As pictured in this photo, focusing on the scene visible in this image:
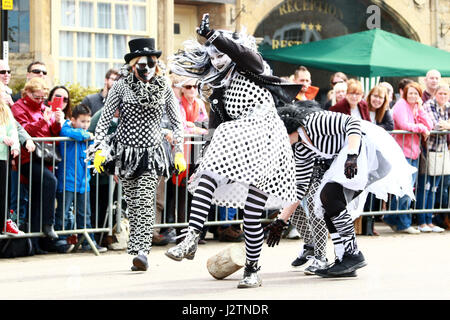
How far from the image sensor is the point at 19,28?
14047 mm

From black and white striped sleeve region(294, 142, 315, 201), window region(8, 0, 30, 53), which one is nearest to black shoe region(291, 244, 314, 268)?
black and white striped sleeve region(294, 142, 315, 201)

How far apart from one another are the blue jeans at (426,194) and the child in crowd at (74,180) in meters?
4.24

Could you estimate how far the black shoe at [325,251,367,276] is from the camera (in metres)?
→ 7.77

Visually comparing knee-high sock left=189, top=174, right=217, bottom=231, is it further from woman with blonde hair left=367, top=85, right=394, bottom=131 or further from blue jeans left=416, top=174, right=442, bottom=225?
blue jeans left=416, top=174, right=442, bottom=225

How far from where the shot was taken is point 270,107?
23.4 ft

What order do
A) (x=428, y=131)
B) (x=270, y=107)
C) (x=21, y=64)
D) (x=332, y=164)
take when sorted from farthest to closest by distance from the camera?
(x=21, y=64) → (x=428, y=131) → (x=332, y=164) → (x=270, y=107)

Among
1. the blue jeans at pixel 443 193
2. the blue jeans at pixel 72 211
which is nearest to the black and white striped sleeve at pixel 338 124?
the blue jeans at pixel 72 211

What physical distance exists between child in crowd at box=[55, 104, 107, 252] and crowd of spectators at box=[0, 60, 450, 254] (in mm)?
10

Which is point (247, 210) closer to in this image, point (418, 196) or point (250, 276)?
point (250, 276)

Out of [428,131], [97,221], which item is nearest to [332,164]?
[97,221]

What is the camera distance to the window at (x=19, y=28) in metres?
13.9

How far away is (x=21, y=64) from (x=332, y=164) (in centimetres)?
755

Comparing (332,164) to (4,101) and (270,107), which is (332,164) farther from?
(4,101)

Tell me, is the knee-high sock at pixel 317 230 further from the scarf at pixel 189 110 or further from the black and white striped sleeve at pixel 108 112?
the scarf at pixel 189 110
